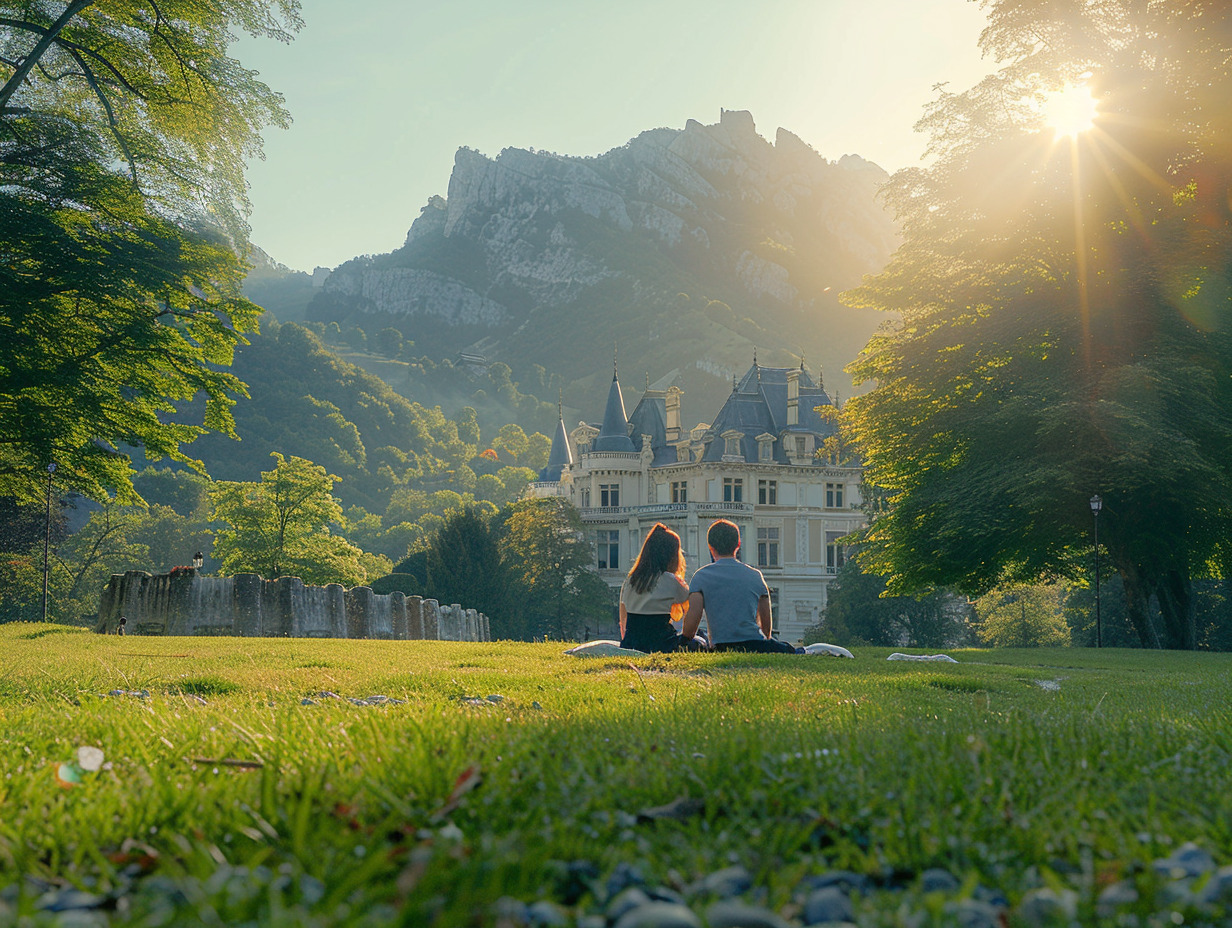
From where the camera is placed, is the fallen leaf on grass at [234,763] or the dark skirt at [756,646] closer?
the fallen leaf on grass at [234,763]

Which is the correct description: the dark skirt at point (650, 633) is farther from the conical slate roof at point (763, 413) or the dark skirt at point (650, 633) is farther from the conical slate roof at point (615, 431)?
the conical slate roof at point (615, 431)

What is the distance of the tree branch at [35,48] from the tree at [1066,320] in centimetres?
1870

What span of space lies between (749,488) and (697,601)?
58192 mm

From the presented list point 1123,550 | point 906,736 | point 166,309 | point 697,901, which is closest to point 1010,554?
point 1123,550

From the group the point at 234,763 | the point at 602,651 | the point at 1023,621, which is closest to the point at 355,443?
the point at 1023,621

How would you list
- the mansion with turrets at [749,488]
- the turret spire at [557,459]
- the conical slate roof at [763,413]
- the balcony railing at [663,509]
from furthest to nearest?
1. the turret spire at [557,459]
2. the conical slate roof at [763,413]
3. the mansion with turrets at [749,488]
4. the balcony railing at [663,509]

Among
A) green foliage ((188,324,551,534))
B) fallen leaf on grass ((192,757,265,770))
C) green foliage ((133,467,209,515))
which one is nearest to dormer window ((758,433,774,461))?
green foliage ((188,324,551,534))

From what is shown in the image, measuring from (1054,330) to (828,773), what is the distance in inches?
880

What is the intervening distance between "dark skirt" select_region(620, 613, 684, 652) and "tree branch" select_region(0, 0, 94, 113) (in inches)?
522

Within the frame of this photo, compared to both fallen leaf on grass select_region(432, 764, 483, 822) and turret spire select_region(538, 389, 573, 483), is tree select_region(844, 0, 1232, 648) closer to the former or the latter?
fallen leaf on grass select_region(432, 764, 483, 822)

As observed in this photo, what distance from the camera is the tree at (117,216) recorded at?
1612cm

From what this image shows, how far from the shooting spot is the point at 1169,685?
29.8 ft

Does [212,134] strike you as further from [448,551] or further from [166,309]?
[448,551]

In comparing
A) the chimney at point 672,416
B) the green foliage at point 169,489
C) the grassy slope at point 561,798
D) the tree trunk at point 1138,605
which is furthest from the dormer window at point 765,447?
the green foliage at point 169,489
